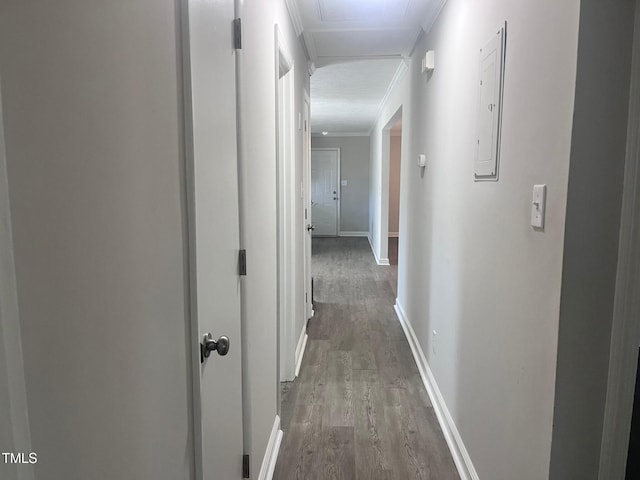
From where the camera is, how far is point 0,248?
0.42 metres

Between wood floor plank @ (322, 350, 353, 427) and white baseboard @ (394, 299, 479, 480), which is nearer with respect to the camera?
white baseboard @ (394, 299, 479, 480)

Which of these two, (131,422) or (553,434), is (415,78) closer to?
(553,434)

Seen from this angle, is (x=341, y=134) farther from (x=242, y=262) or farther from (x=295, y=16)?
(x=242, y=262)

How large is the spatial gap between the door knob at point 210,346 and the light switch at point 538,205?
3.03 feet

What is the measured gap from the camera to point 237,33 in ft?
4.48

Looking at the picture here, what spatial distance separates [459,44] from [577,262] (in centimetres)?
141

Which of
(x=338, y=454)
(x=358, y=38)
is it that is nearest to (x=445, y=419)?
(x=338, y=454)

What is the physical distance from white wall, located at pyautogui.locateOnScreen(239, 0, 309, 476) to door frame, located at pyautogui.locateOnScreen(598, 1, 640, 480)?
3.56ft

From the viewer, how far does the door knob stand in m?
1.06

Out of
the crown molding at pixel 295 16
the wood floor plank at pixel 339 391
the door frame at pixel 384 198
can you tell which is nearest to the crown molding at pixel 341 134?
the door frame at pixel 384 198

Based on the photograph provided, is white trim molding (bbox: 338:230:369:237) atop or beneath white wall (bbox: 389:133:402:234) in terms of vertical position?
beneath

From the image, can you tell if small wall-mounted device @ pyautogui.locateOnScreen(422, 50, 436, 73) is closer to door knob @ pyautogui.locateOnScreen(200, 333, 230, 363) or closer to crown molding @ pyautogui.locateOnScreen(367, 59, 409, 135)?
crown molding @ pyautogui.locateOnScreen(367, 59, 409, 135)

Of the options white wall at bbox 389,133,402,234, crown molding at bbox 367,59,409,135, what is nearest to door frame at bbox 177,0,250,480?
crown molding at bbox 367,59,409,135

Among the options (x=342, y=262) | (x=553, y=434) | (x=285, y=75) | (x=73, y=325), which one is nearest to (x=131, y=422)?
(x=73, y=325)
